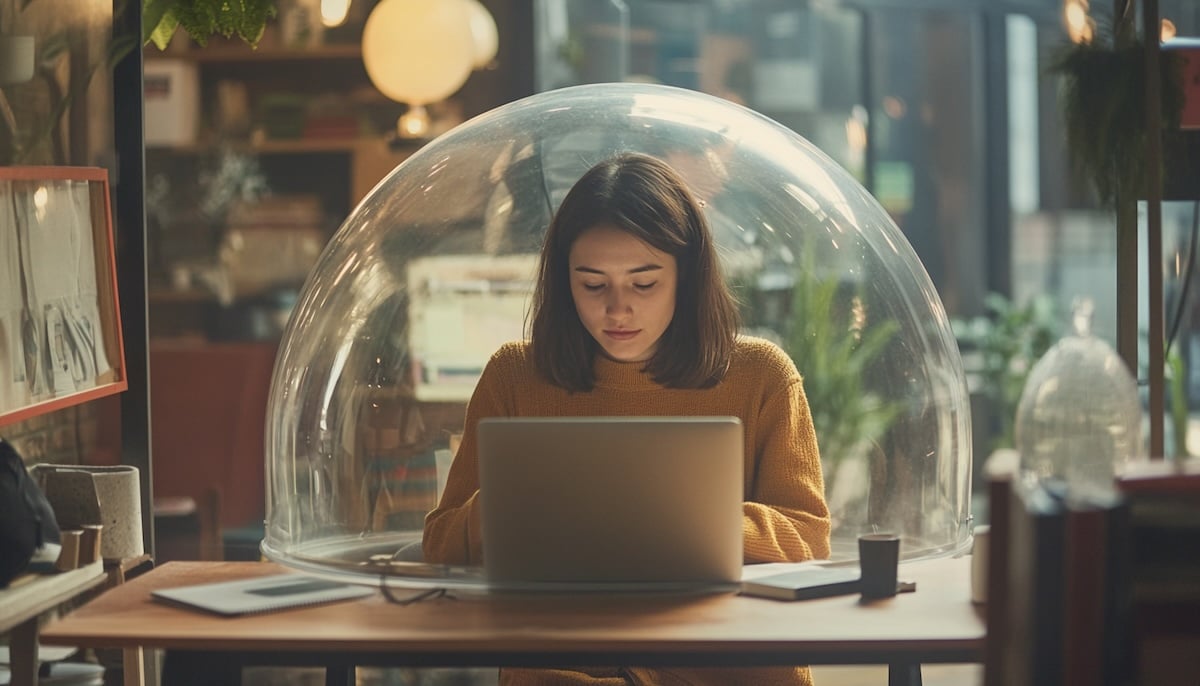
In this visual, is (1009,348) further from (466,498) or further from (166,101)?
(466,498)

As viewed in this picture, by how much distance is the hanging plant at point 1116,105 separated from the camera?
211 cm

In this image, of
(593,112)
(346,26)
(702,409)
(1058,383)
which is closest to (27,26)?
(593,112)

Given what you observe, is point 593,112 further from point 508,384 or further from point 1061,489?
point 1061,489

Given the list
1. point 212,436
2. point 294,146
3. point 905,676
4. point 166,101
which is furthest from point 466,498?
point 166,101

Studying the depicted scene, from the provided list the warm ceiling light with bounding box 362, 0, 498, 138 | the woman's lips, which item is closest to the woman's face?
the woman's lips

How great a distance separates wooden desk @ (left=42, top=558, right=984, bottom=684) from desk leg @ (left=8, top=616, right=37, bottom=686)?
24cm

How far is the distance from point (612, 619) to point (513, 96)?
4191 mm

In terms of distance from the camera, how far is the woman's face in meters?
2.08

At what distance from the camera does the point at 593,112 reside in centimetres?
236

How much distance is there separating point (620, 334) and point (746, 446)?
0.83 feet

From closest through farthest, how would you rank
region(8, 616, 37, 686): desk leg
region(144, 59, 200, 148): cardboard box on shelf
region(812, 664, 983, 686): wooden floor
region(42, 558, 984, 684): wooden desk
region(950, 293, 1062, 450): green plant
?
1. region(42, 558, 984, 684): wooden desk
2. region(8, 616, 37, 686): desk leg
3. region(812, 664, 983, 686): wooden floor
4. region(144, 59, 200, 148): cardboard box on shelf
5. region(950, 293, 1062, 450): green plant

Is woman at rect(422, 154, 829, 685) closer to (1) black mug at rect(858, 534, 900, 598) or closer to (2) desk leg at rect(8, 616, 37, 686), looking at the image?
(1) black mug at rect(858, 534, 900, 598)

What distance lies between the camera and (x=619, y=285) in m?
2.08

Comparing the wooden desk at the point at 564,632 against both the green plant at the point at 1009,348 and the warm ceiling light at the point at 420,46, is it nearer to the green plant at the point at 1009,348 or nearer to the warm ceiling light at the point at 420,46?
the warm ceiling light at the point at 420,46
